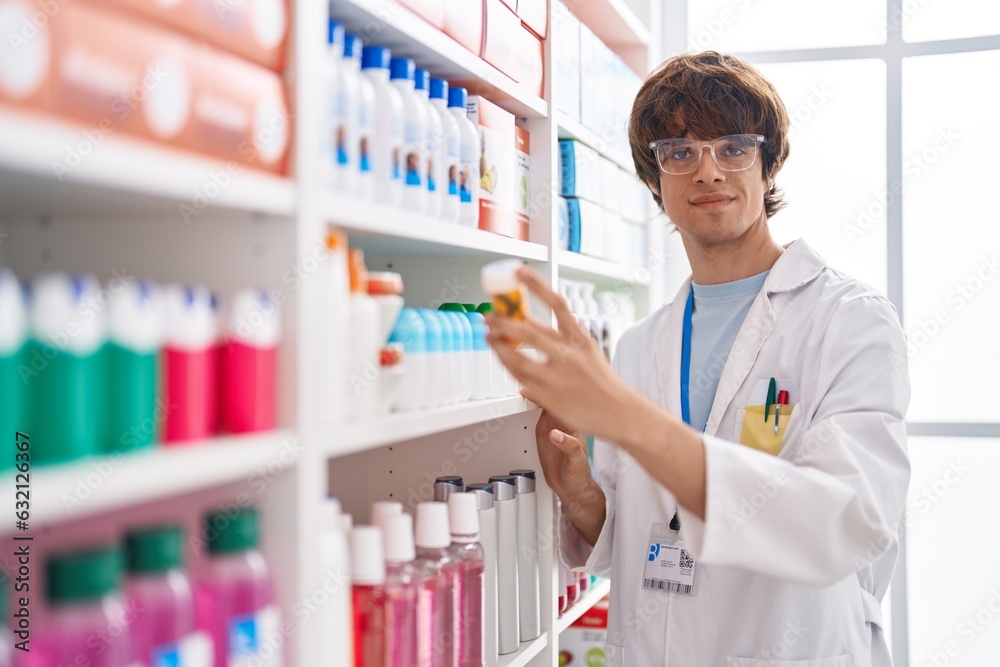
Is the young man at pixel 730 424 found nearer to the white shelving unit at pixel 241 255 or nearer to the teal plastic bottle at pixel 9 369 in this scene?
the white shelving unit at pixel 241 255

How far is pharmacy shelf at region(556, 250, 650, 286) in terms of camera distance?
7.15ft

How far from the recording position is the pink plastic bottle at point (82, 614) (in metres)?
0.81

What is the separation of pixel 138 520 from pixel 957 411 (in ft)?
9.69

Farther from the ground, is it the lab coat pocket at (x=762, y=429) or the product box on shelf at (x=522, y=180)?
the product box on shelf at (x=522, y=180)

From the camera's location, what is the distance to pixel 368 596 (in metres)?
1.28

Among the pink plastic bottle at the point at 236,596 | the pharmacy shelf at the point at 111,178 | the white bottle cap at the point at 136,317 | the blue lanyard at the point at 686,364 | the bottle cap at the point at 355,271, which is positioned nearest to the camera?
the pharmacy shelf at the point at 111,178

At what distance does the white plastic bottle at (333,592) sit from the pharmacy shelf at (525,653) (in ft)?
2.25

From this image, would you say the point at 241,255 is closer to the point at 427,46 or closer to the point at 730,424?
the point at 427,46

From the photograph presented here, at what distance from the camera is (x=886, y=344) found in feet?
5.66

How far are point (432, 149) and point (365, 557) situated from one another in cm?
64

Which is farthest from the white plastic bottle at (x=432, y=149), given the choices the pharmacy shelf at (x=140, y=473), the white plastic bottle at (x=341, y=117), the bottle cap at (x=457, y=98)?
the pharmacy shelf at (x=140, y=473)

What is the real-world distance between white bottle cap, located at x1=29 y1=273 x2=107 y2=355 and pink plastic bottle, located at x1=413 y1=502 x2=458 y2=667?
710 millimetres

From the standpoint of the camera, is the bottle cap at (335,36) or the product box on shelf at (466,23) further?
the product box on shelf at (466,23)

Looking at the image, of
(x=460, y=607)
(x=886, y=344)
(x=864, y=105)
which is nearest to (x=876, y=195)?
(x=864, y=105)
